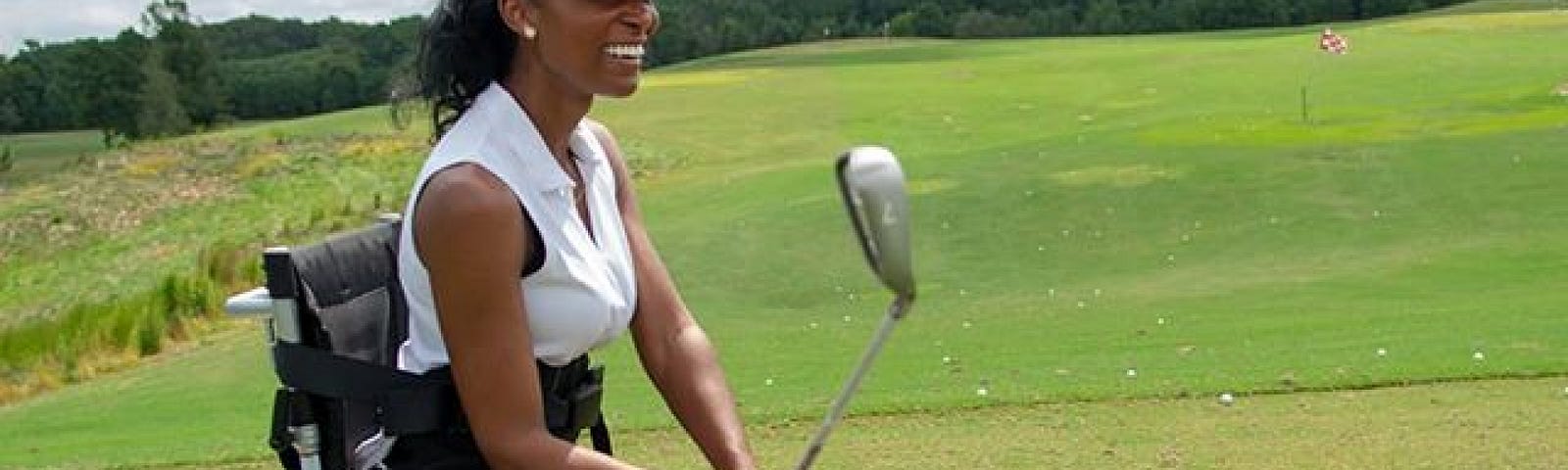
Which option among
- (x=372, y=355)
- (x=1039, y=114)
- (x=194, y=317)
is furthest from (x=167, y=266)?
(x=372, y=355)

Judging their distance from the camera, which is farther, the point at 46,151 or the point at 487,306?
the point at 46,151

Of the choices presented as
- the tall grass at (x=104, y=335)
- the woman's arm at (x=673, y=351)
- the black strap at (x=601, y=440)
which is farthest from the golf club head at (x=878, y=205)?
the tall grass at (x=104, y=335)

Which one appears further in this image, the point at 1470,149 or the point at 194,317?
the point at 1470,149

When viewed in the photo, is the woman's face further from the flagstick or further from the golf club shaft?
the flagstick

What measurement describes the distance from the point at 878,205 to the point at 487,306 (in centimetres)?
84

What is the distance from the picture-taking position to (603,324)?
2645 millimetres

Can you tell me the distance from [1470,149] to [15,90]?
255 ft

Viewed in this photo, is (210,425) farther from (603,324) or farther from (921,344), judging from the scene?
(603,324)

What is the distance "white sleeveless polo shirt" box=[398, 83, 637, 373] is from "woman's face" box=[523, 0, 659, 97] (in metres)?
0.10

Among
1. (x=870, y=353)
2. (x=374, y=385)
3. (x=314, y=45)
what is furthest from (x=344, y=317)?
(x=314, y=45)

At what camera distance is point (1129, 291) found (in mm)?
12734

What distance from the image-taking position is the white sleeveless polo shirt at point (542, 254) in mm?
2570

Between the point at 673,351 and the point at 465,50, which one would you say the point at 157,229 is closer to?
the point at 673,351

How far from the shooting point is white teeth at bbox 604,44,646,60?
260 cm
